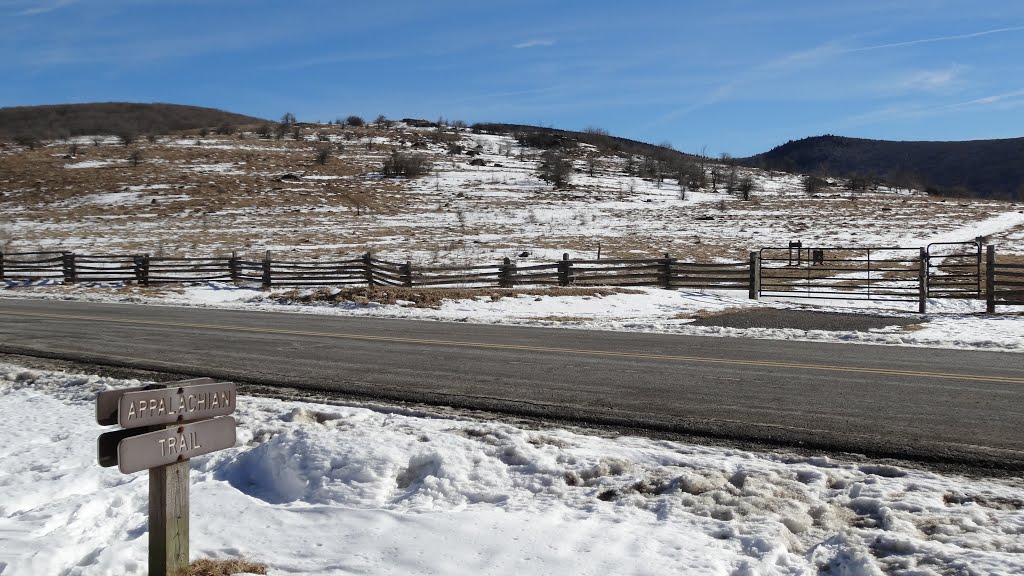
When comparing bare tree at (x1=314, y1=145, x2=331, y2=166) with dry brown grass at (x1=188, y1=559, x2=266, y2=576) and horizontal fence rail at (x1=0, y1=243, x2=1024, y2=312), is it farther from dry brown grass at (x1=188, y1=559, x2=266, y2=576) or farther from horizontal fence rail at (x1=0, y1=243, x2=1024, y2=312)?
dry brown grass at (x1=188, y1=559, x2=266, y2=576)

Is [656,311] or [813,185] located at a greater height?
[813,185]

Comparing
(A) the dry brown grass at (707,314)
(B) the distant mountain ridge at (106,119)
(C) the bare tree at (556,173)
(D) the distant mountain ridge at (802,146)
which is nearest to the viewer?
(A) the dry brown grass at (707,314)

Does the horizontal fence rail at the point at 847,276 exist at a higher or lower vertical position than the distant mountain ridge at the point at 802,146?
lower

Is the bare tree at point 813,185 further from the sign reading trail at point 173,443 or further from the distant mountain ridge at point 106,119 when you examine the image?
the sign reading trail at point 173,443

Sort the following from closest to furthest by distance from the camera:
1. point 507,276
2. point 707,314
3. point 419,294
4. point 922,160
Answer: point 707,314
point 419,294
point 507,276
point 922,160

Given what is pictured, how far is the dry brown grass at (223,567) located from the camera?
4.57 metres

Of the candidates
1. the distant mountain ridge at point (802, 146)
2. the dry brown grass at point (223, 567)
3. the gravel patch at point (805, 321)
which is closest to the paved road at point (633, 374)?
the gravel patch at point (805, 321)

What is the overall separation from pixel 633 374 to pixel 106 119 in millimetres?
116223

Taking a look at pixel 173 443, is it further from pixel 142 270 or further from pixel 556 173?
pixel 556 173

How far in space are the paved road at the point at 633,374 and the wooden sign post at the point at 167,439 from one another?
13.6 ft

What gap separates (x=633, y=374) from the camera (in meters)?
10.2

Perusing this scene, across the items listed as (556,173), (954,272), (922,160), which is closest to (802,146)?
(922,160)

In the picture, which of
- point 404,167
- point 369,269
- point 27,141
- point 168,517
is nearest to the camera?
point 168,517

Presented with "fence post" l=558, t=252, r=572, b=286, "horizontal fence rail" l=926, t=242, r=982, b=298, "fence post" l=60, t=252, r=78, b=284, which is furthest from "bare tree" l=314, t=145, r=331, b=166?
"fence post" l=558, t=252, r=572, b=286
